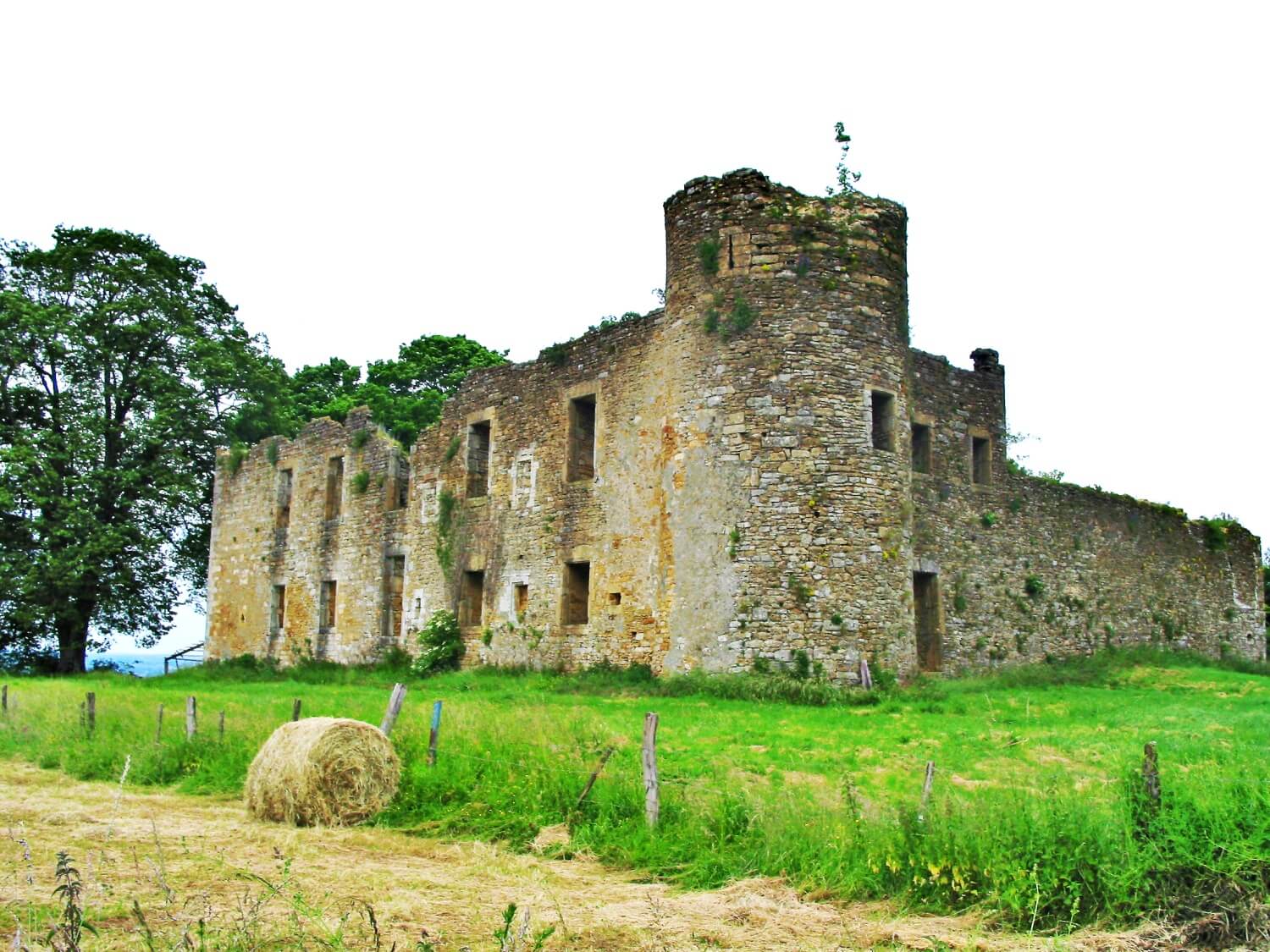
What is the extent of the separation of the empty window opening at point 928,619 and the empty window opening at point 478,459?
945cm

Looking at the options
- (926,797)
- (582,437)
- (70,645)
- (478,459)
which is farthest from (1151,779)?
(70,645)

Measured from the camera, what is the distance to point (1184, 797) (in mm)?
7336

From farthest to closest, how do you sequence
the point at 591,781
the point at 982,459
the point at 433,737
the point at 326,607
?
1. the point at 326,607
2. the point at 982,459
3. the point at 433,737
4. the point at 591,781

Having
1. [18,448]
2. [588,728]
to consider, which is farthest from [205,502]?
[588,728]

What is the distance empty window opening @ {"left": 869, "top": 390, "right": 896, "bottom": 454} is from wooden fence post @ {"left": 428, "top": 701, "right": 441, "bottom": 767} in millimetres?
10088

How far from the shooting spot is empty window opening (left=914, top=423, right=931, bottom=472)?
22.4 m

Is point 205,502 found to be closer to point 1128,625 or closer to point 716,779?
point 1128,625

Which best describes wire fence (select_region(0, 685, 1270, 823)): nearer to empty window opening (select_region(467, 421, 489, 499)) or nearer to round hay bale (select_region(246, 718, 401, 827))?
round hay bale (select_region(246, 718, 401, 827))

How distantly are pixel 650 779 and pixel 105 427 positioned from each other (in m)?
26.7

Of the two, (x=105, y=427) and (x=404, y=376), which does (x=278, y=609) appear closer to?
(x=105, y=427)

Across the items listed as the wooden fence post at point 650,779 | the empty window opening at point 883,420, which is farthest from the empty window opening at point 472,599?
the wooden fence post at point 650,779

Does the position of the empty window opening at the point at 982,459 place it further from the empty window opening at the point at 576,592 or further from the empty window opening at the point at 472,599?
the empty window opening at the point at 472,599

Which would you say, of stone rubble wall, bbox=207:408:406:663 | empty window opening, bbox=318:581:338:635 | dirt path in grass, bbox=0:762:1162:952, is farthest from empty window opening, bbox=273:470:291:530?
dirt path in grass, bbox=0:762:1162:952

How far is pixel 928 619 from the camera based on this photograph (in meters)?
21.0
